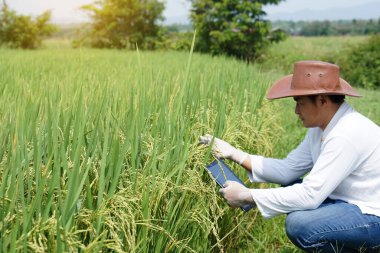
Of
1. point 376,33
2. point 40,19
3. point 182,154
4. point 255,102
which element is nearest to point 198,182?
point 182,154

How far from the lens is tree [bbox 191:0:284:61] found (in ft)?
51.7

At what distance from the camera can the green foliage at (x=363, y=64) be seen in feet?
42.8

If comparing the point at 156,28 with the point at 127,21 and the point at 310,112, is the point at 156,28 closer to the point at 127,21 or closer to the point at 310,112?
the point at 127,21

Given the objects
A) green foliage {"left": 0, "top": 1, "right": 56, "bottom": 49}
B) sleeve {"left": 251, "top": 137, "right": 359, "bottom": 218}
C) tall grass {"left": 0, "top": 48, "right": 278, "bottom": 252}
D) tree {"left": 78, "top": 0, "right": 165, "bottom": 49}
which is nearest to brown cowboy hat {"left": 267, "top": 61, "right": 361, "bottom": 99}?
sleeve {"left": 251, "top": 137, "right": 359, "bottom": 218}

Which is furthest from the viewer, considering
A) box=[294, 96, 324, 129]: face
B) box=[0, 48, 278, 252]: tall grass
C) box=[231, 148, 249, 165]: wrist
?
box=[231, 148, 249, 165]: wrist

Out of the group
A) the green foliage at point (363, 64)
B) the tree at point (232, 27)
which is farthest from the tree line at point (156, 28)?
the green foliage at point (363, 64)

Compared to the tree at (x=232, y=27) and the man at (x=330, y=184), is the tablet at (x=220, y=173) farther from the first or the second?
the tree at (x=232, y=27)

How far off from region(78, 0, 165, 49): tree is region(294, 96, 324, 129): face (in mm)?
19076

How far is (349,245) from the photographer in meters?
2.27

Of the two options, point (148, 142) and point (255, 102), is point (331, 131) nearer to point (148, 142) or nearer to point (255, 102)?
point (148, 142)

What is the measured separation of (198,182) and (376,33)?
1405 cm

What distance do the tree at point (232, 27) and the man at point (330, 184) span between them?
13.6m

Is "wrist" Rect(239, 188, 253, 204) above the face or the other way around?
the other way around

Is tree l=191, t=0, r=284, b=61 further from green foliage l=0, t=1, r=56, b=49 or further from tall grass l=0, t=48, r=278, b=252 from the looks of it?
tall grass l=0, t=48, r=278, b=252
